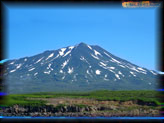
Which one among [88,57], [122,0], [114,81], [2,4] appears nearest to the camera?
[122,0]

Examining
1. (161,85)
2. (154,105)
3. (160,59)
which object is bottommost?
(154,105)

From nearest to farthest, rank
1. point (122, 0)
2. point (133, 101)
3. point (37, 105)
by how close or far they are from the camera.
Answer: point (122, 0)
point (37, 105)
point (133, 101)

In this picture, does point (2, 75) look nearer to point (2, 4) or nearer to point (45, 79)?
point (2, 4)

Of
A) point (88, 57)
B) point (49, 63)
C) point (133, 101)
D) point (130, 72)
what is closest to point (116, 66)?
point (130, 72)

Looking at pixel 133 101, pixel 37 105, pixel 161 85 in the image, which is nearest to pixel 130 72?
pixel 133 101

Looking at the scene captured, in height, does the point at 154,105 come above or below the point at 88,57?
below

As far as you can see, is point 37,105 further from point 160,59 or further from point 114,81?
point 114,81

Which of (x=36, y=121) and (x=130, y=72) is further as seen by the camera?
(x=130, y=72)
